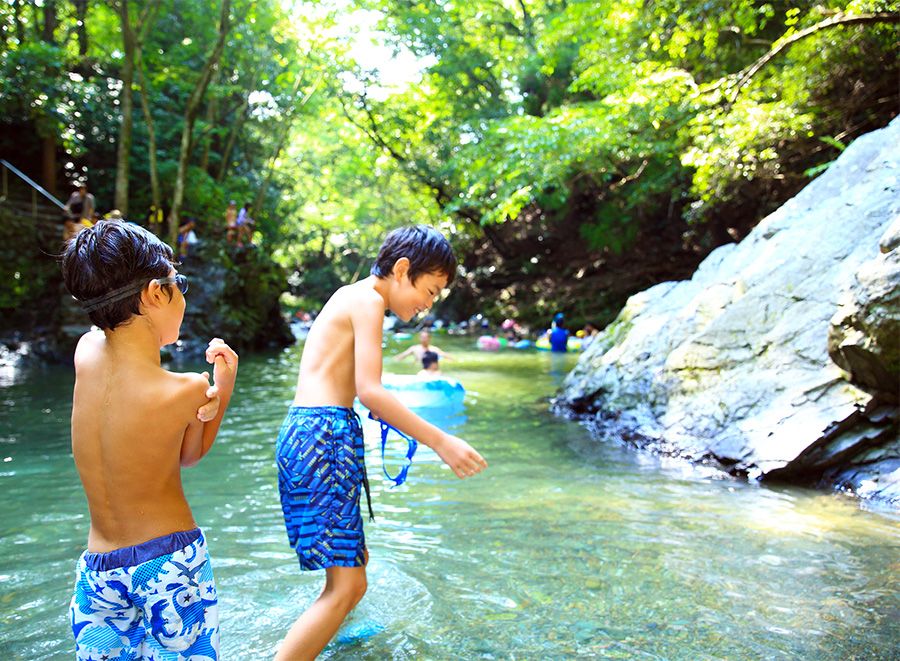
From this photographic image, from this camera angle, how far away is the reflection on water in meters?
2.81

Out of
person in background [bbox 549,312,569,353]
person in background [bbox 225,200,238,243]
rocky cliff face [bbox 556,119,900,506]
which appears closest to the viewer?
rocky cliff face [bbox 556,119,900,506]

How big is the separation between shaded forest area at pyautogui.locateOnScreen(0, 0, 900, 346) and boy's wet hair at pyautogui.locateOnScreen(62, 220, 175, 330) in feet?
22.5

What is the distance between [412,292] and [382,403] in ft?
1.66

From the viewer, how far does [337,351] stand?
2535 mm

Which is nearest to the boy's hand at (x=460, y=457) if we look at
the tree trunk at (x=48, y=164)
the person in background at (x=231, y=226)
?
the person in background at (x=231, y=226)

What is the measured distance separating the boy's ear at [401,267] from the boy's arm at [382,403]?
18 cm

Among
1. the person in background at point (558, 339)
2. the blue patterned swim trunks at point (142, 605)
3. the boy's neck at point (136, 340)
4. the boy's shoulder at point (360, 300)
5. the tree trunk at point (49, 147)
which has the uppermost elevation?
the tree trunk at point (49, 147)

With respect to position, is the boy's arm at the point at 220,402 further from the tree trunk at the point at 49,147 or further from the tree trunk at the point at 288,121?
the tree trunk at the point at 288,121

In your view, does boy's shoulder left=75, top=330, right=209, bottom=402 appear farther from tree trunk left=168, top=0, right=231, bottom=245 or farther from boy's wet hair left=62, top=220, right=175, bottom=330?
tree trunk left=168, top=0, right=231, bottom=245

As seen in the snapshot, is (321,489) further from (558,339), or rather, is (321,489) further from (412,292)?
(558,339)

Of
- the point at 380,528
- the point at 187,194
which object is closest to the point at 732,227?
the point at 187,194

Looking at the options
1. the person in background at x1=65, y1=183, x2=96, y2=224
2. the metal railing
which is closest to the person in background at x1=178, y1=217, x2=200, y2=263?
the person in background at x1=65, y1=183, x2=96, y2=224

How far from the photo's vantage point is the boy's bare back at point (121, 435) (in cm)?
183

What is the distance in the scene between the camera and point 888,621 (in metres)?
2.91
